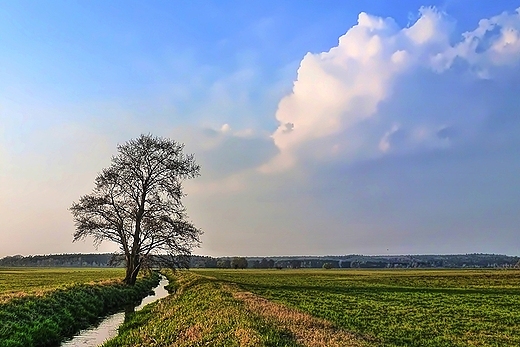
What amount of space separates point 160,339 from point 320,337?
5.22 m

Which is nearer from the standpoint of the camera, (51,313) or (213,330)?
(213,330)

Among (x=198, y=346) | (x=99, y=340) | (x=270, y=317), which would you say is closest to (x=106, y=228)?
(x=99, y=340)

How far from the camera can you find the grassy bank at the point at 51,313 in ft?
52.6

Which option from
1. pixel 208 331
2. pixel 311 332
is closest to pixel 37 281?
pixel 208 331

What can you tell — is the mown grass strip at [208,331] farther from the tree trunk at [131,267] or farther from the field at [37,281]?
the tree trunk at [131,267]

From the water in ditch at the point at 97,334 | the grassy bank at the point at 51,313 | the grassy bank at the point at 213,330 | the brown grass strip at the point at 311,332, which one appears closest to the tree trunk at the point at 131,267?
the grassy bank at the point at 51,313

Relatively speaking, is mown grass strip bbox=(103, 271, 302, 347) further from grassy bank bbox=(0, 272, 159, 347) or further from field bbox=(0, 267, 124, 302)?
field bbox=(0, 267, 124, 302)

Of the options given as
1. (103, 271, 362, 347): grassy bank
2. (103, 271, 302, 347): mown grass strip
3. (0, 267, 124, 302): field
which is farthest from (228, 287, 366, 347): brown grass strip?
(0, 267, 124, 302): field

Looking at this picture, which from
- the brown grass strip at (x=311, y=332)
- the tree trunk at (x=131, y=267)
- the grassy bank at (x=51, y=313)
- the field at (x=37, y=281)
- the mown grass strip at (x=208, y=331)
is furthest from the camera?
the tree trunk at (x=131, y=267)

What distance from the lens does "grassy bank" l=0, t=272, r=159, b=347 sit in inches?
631

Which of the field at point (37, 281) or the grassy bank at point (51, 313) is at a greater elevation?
the field at point (37, 281)

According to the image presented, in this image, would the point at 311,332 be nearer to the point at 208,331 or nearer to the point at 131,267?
the point at 208,331

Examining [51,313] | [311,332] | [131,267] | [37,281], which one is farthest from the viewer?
[37,281]

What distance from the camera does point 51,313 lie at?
20516mm
